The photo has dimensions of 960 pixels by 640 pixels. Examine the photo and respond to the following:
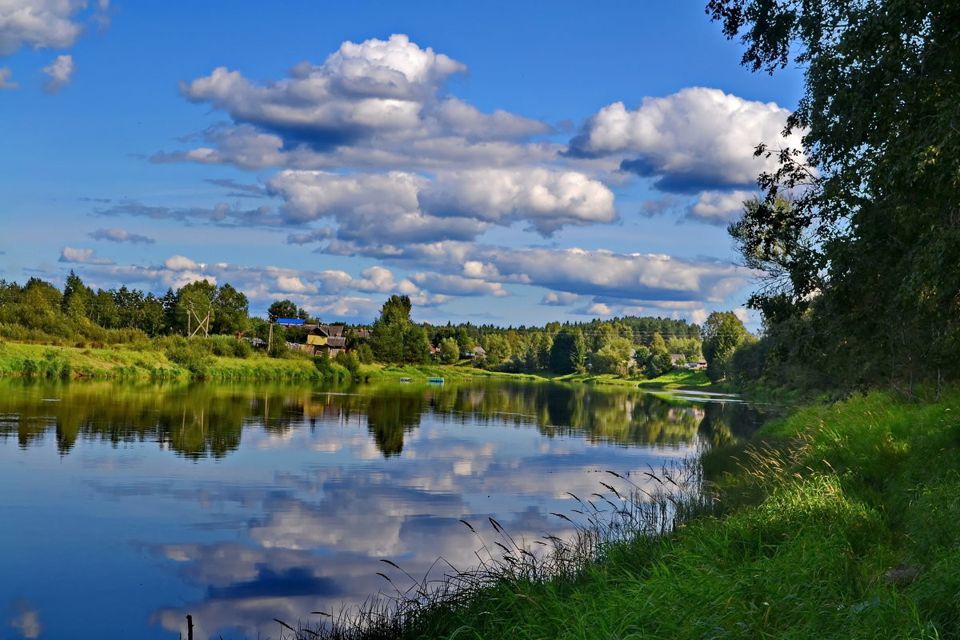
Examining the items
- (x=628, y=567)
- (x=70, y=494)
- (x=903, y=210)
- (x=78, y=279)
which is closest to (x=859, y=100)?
(x=903, y=210)

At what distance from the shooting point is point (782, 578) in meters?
9.89

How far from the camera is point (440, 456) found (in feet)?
116

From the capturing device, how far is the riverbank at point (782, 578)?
26.9 ft

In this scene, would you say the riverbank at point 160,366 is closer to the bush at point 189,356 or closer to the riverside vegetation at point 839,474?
the bush at point 189,356

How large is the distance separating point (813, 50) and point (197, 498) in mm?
18798

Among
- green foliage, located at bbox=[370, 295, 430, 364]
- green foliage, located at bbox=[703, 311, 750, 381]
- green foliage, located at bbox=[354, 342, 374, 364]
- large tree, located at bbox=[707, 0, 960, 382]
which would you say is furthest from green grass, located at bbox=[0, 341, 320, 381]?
large tree, located at bbox=[707, 0, 960, 382]

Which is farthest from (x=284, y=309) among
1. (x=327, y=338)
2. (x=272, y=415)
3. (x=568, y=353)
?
(x=272, y=415)

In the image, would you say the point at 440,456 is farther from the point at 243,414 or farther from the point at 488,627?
the point at 488,627

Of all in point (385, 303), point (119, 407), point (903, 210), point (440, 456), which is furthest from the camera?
point (385, 303)

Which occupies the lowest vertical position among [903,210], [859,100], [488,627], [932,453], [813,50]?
[488,627]

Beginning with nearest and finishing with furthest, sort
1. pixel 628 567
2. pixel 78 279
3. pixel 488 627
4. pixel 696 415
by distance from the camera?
pixel 488 627
pixel 628 567
pixel 696 415
pixel 78 279

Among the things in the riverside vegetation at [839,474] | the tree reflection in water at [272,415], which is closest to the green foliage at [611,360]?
the tree reflection in water at [272,415]

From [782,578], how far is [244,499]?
17.6 m

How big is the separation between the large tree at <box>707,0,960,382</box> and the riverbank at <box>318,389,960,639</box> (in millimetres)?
2864
